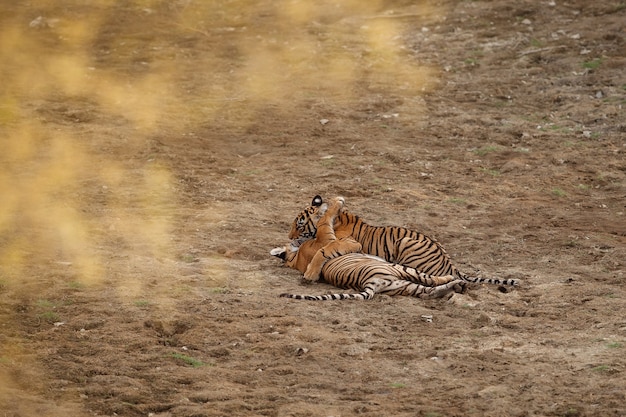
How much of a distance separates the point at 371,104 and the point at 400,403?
842 cm

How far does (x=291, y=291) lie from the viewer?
7793 mm

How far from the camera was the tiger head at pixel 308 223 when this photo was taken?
348 inches

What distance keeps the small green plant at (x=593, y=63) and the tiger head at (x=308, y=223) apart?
663cm

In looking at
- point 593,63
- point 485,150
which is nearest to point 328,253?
point 485,150

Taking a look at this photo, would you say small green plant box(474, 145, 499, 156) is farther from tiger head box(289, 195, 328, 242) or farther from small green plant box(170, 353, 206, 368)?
small green plant box(170, 353, 206, 368)

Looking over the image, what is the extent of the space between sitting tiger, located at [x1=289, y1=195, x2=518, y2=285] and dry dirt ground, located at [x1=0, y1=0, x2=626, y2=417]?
41cm

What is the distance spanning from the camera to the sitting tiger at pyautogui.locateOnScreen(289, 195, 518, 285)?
803 cm

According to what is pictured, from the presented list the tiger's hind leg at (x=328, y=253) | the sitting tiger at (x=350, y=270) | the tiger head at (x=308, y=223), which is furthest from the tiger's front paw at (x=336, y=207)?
the tiger's hind leg at (x=328, y=253)

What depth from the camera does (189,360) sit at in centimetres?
621

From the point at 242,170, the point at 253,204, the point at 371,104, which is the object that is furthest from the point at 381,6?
the point at 253,204

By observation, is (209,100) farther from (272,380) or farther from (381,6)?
(272,380)

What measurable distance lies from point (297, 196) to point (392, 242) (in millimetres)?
2425

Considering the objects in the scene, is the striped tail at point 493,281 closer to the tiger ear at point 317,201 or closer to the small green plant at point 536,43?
the tiger ear at point 317,201

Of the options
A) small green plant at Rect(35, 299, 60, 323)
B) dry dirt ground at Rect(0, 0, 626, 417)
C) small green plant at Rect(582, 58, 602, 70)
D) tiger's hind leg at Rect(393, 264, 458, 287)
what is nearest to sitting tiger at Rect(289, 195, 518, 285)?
tiger's hind leg at Rect(393, 264, 458, 287)
